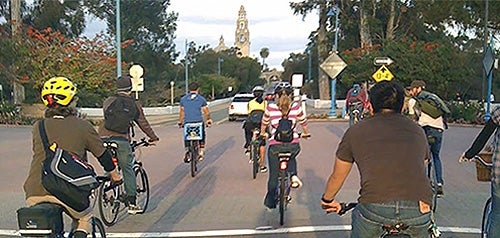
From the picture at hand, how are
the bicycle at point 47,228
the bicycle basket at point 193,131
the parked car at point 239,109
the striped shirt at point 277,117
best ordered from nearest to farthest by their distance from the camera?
1. the bicycle at point 47,228
2. the striped shirt at point 277,117
3. the bicycle basket at point 193,131
4. the parked car at point 239,109

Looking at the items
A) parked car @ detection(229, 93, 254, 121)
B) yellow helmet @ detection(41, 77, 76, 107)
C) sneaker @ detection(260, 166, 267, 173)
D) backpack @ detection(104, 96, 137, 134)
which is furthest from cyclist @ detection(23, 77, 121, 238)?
parked car @ detection(229, 93, 254, 121)

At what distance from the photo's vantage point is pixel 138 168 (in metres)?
8.41

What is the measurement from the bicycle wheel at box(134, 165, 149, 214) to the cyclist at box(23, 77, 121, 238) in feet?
11.6

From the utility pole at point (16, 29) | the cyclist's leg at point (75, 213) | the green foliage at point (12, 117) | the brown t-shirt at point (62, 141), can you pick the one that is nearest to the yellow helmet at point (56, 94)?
the brown t-shirt at point (62, 141)

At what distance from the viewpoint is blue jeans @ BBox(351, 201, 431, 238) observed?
12.8ft

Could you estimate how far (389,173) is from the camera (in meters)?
3.90

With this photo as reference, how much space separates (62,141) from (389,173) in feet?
8.21

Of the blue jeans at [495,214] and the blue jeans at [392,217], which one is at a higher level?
the blue jeans at [392,217]

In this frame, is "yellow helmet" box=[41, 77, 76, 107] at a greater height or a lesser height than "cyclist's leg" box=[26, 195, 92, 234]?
greater

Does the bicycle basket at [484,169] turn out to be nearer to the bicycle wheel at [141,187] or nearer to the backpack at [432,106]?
the backpack at [432,106]

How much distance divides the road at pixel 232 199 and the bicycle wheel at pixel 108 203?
14 cm

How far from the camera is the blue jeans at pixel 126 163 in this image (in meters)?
7.75

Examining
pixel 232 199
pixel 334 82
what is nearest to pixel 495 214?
pixel 232 199

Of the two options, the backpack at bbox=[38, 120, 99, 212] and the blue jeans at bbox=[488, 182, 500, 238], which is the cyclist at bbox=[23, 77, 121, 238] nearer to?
the backpack at bbox=[38, 120, 99, 212]
